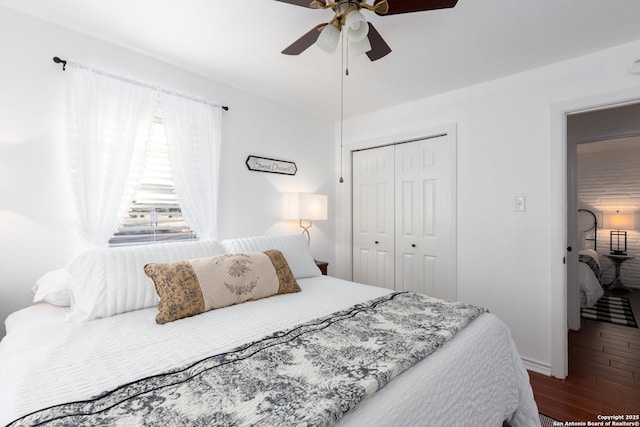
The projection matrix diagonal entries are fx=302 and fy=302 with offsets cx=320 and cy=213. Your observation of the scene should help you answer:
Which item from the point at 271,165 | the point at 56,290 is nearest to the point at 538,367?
the point at 271,165

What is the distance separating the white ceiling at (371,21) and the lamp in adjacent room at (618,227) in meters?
4.45

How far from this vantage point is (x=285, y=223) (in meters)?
3.41

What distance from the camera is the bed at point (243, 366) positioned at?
0.87 m

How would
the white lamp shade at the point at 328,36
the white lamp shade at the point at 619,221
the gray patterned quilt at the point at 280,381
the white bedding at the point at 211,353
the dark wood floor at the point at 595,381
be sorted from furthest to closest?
the white lamp shade at the point at 619,221 → the dark wood floor at the point at 595,381 → the white lamp shade at the point at 328,36 → the white bedding at the point at 211,353 → the gray patterned quilt at the point at 280,381

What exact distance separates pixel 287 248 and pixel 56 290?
59.9 inches

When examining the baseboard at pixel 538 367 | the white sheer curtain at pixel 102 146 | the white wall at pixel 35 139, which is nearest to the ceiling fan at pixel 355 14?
the white sheer curtain at pixel 102 146

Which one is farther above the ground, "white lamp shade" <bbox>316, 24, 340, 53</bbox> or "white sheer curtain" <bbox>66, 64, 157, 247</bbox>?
"white lamp shade" <bbox>316, 24, 340, 53</bbox>

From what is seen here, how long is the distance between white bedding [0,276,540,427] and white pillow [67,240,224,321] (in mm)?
Result: 62

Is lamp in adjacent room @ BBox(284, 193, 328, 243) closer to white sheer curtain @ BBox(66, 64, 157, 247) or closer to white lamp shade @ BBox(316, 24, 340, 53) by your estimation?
white sheer curtain @ BBox(66, 64, 157, 247)

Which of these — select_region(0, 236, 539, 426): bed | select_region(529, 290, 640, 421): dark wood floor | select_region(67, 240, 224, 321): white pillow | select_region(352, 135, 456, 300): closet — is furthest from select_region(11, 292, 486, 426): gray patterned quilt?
select_region(352, 135, 456, 300): closet

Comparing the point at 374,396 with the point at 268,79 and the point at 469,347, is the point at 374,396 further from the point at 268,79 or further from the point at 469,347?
the point at 268,79

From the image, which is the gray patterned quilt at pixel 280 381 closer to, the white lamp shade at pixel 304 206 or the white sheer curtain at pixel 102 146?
the white sheer curtain at pixel 102 146

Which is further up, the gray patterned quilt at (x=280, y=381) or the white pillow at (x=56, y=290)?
the white pillow at (x=56, y=290)

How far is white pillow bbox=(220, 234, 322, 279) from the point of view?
95.1 inches
